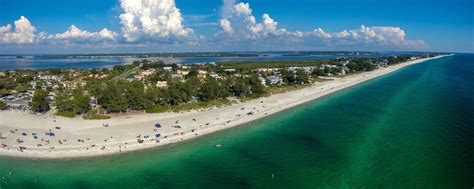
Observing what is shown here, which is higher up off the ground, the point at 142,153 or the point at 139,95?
the point at 139,95

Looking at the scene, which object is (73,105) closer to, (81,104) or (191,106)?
(81,104)

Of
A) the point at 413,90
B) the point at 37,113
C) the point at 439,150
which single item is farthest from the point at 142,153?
the point at 413,90

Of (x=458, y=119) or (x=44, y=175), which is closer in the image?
(x=44, y=175)

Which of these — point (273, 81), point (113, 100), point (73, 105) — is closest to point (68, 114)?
point (73, 105)

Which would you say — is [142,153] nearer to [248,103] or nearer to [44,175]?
[44,175]

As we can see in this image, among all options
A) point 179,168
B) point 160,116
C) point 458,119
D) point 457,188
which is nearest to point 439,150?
point 457,188

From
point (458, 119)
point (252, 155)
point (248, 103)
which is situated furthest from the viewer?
point (248, 103)

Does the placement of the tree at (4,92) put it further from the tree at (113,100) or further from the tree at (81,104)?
the tree at (113,100)

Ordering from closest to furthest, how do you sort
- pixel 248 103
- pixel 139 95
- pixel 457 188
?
1. pixel 457 188
2. pixel 139 95
3. pixel 248 103
